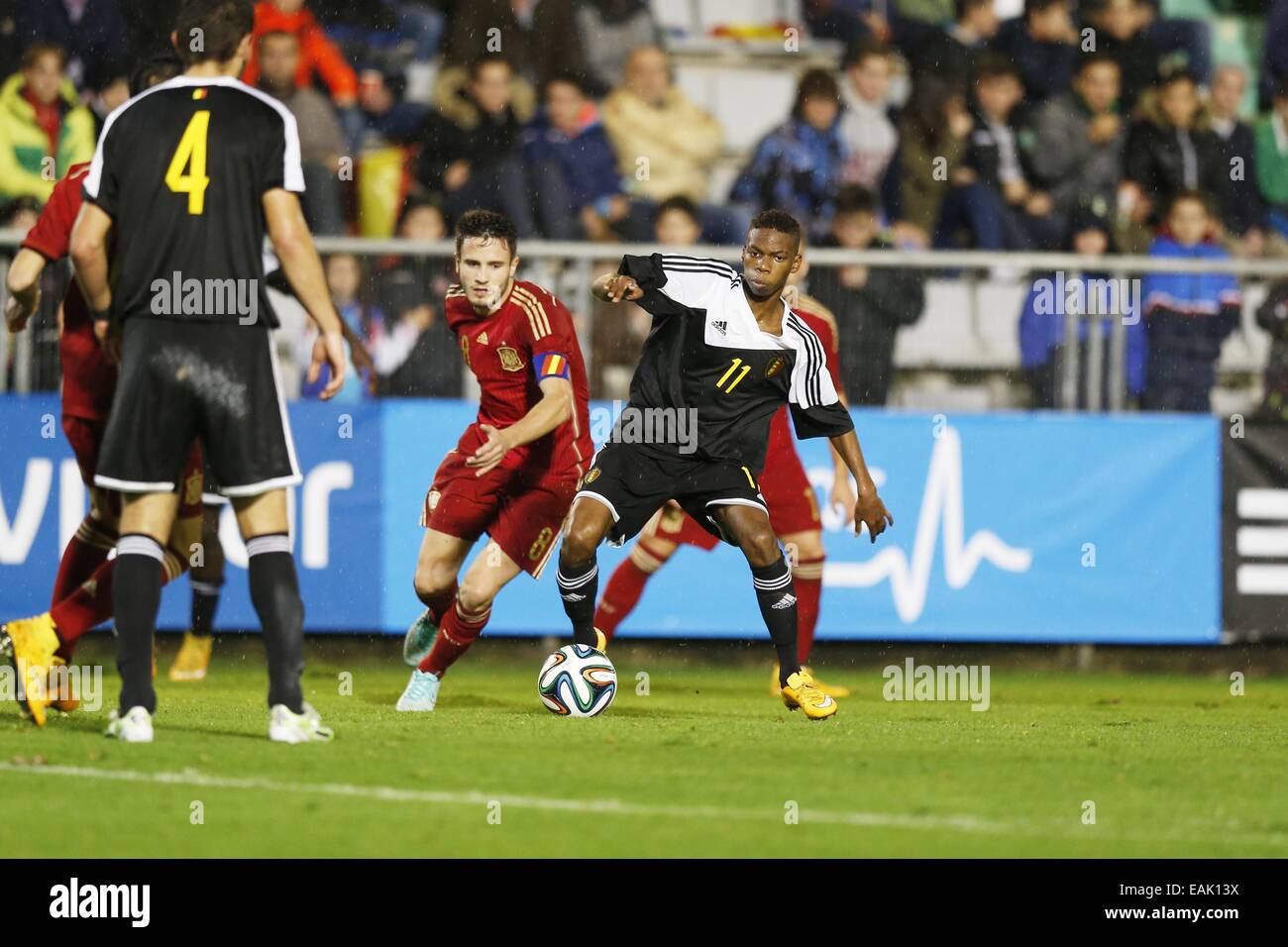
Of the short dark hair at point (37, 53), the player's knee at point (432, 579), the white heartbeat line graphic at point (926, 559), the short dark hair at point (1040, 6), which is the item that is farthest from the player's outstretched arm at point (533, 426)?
the short dark hair at point (1040, 6)

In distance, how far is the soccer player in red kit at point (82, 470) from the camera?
7.51 m

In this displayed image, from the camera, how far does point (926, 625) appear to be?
473 inches

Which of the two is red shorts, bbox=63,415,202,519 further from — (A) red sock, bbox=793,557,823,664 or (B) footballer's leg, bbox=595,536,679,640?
(A) red sock, bbox=793,557,823,664

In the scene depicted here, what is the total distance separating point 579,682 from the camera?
8.56 m

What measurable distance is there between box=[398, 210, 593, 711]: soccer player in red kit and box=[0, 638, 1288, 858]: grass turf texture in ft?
1.62

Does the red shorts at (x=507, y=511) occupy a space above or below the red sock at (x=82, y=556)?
above

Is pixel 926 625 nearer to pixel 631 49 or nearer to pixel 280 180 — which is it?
pixel 631 49

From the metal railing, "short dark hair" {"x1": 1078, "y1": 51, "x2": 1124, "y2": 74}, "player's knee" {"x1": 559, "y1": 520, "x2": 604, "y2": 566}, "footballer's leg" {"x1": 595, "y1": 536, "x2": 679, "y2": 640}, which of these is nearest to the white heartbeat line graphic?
the metal railing

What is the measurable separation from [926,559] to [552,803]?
6261 millimetres

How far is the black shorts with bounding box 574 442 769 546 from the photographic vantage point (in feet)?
28.2

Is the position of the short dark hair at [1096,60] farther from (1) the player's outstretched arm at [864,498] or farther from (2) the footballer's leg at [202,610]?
(2) the footballer's leg at [202,610]

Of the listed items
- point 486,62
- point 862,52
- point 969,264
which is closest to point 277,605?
point 969,264

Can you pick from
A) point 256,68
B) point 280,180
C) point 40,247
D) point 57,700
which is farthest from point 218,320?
point 256,68

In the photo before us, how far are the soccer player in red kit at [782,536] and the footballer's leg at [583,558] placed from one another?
1826 millimetres
